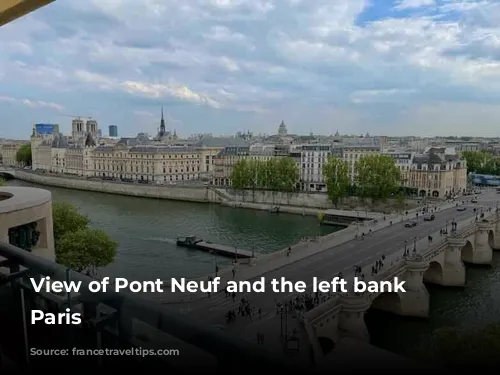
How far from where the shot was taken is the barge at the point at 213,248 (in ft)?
66.6

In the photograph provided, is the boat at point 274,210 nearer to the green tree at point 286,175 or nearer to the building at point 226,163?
the green tree at point 286,175

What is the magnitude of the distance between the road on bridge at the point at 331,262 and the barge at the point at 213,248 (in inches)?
161

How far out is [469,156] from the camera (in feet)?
177

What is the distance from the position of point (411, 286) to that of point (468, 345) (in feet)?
24.4

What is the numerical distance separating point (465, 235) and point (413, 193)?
17828 millimetres

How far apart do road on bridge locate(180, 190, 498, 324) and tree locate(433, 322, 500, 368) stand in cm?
379

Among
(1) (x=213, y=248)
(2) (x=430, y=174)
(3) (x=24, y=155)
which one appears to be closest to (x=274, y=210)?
(2) (x=430, y=174)

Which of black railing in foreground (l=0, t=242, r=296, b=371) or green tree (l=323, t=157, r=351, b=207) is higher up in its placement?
black railing in foreground (l=0, t=242, r=296, b=371)

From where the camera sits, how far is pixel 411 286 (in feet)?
47.9

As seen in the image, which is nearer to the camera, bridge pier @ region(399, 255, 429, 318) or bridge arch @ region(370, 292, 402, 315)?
bridge pier @ region(399, 255, 429, 318)

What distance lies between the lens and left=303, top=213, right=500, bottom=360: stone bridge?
11.2 metres

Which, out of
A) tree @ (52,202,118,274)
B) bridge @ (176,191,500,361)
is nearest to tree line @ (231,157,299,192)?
bridge @ (176,191,500,361)

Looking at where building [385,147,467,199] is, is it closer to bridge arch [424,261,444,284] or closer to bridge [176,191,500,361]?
bridge [176,191,500,361]

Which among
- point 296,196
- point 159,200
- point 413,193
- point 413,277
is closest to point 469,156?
point 413,193
